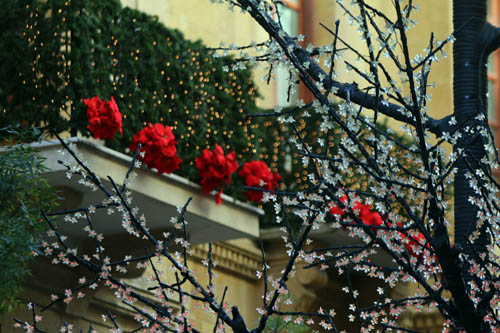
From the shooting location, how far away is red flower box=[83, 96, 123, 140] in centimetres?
643

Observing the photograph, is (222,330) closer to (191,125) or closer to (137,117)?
(137,117)

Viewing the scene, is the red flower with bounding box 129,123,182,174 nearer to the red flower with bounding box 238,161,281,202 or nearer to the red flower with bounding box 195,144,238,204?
the red flower with bounding box 195,144,238,204

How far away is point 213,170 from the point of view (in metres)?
7.32

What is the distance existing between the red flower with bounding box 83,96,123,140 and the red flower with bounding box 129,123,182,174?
0.35 metres

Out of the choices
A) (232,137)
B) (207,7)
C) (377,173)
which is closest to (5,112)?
(232,137)

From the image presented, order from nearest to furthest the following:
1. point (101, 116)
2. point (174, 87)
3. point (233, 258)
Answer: point (101, 116)
point (174, 87)
point (233, 258)

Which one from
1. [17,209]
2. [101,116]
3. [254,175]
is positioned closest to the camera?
[17,209]

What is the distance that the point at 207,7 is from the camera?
9516 millimetres

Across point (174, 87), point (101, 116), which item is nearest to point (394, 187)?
point (101, 116)

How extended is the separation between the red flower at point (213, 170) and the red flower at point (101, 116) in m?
1.05

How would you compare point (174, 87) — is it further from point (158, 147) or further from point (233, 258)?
point (233, 258)

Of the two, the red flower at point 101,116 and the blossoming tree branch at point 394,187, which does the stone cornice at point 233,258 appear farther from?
the blossoming tree branch at point 394,187

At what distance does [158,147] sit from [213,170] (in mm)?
656

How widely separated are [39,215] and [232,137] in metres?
3.16
